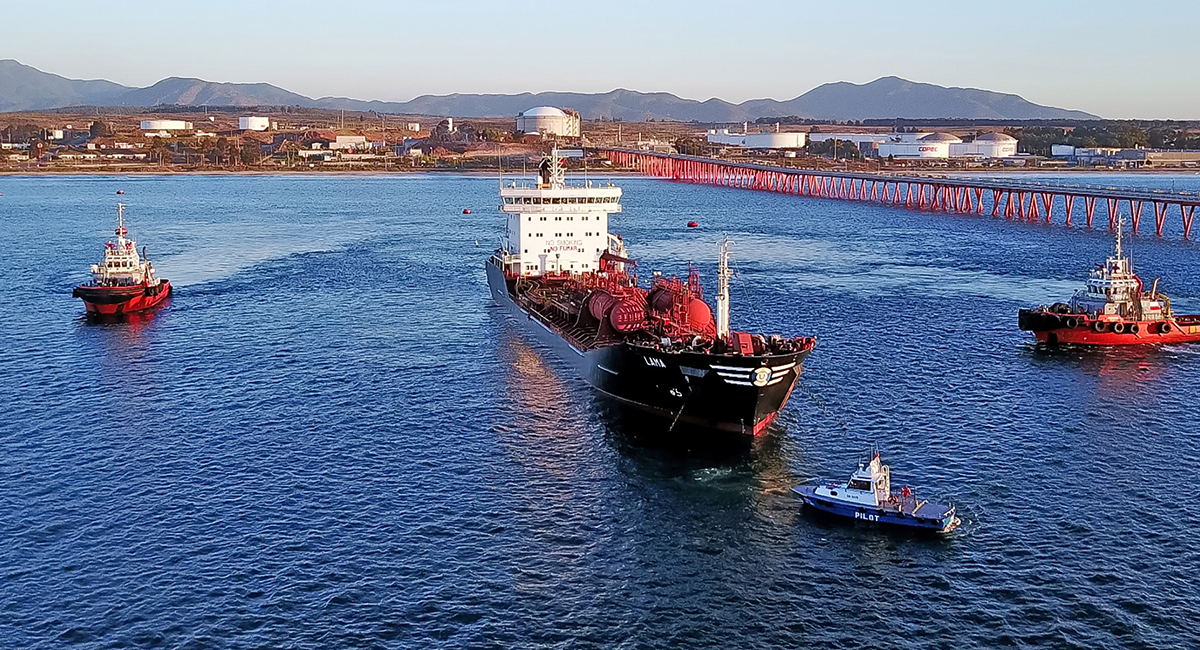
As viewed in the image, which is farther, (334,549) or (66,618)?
(334,549)

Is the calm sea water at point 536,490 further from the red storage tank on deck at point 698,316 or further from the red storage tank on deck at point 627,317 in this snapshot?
the red storage tank on deck at point 698,316

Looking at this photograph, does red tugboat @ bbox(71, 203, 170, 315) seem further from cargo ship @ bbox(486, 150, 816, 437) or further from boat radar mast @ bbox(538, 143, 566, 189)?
boat radar mast @ bbox(538, 143, 566, 189)

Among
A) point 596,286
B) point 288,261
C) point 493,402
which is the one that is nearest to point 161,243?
point 288,261

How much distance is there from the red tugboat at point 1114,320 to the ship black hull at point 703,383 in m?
24.4

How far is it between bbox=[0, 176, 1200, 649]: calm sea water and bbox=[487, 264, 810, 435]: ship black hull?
1539 mm

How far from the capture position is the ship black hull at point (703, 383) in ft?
137

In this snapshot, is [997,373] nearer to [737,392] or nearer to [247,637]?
[737,392]

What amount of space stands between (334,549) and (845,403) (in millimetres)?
24493

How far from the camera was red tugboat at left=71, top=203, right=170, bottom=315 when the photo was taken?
229 ft

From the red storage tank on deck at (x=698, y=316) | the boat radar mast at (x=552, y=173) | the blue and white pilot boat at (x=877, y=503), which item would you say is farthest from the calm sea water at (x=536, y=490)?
the boat radar mast at (x=552, y=173)

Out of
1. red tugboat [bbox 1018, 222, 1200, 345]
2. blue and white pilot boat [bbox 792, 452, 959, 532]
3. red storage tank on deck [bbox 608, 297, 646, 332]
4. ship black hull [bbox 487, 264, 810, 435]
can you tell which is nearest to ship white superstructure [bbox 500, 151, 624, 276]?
red storage tank on deck [bbox 608, 297, 646, 332]

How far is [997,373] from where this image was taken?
55094 millimetres

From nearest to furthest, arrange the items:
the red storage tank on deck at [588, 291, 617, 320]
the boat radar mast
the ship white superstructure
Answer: the red storage tank on deck at [588, 291, 617, 320] < the ship white superstructure < the boat radar mast

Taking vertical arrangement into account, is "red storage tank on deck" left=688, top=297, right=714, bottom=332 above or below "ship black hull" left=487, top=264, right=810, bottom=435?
above
